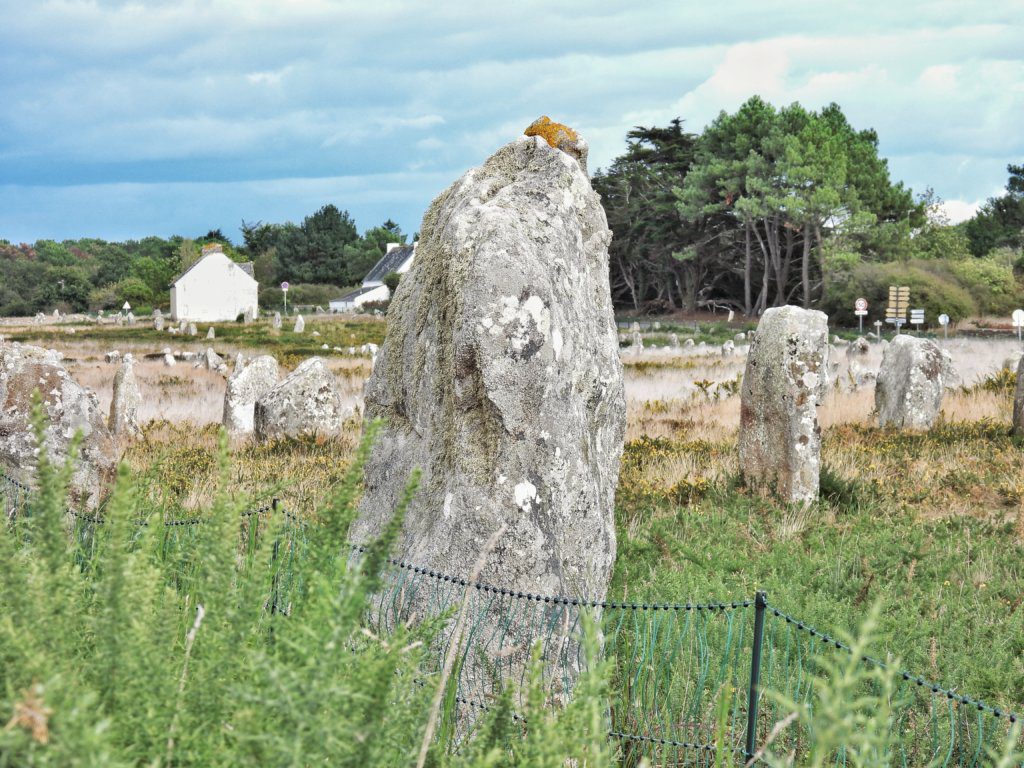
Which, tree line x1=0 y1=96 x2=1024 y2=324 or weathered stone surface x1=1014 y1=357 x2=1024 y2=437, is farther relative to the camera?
tree line x1=0 y1=96 x2=1024 y2=324

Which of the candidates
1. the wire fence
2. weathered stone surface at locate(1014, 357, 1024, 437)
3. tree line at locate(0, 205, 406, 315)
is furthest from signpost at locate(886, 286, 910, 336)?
tree line at locate(0, 205, 406, 315)

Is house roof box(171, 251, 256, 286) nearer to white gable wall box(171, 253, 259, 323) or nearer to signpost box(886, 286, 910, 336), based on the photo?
white gable wall box(171, 253, 259, 323)

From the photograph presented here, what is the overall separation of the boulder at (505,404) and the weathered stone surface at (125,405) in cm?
960

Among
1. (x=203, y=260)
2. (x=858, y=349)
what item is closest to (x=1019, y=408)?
(x=858, y=349)

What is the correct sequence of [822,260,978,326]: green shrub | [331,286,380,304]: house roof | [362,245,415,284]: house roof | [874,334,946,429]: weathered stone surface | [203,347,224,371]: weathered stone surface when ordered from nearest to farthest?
[874,334,946,429]: weathered stone surface
[203,347,224,371]: weathered stone surface
[822,260,978,326]: green shrub
[331,286,380,304]: house roof
[362,245,415,284]: house roof

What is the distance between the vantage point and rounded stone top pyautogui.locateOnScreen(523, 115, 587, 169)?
7.61 m

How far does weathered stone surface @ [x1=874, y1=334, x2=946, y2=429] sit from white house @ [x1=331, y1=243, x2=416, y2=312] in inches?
2584

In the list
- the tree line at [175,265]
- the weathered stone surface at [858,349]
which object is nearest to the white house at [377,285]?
the tree line at [175,265]

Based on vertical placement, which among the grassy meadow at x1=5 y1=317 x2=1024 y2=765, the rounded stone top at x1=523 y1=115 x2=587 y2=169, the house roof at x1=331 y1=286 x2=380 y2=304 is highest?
the house roof at x1=331 y1=286 x2=380 y2=304

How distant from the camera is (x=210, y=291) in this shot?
69125 mm

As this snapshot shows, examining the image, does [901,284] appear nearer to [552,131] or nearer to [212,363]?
[212,363]

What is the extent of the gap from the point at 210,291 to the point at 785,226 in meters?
39.9

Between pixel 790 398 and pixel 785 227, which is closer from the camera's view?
pixel 790 398

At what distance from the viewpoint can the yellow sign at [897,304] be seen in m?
39.4
